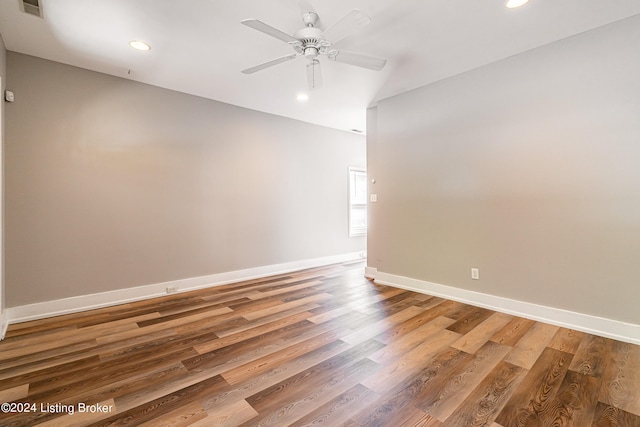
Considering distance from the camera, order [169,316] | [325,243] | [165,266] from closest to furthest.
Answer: [169,316]
[165,266]
[325,243]

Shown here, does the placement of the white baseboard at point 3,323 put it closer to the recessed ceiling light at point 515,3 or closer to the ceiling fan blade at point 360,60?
the ceiling fan blade at point 360,60

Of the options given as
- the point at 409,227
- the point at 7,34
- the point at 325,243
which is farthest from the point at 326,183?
the point at 7,34

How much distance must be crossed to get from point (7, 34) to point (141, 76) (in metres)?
1.08

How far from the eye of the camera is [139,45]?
276cm

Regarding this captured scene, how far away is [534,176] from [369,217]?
2222 millimetres

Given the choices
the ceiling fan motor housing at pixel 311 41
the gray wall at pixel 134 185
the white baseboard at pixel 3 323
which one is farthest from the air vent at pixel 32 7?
the white baseboard at pixel 3 323

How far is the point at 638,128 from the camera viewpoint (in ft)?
7.75

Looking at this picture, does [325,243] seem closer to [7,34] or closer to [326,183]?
[326,183]

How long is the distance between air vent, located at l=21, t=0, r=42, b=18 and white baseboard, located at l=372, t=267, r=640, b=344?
4.63m

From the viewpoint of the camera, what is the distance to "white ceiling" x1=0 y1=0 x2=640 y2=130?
7.32 feet

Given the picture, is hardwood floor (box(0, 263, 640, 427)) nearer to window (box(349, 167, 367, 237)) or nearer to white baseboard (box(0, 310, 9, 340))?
white baseboard (box(0, 310, 9, 340))

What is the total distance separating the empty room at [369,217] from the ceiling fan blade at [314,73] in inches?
1.1

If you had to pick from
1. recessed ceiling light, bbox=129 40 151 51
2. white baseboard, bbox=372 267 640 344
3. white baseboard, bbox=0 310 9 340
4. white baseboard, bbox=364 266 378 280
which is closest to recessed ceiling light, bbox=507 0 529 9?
white baseboard, bbox=372 267 640 344

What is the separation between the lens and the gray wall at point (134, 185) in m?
→ 2.94
